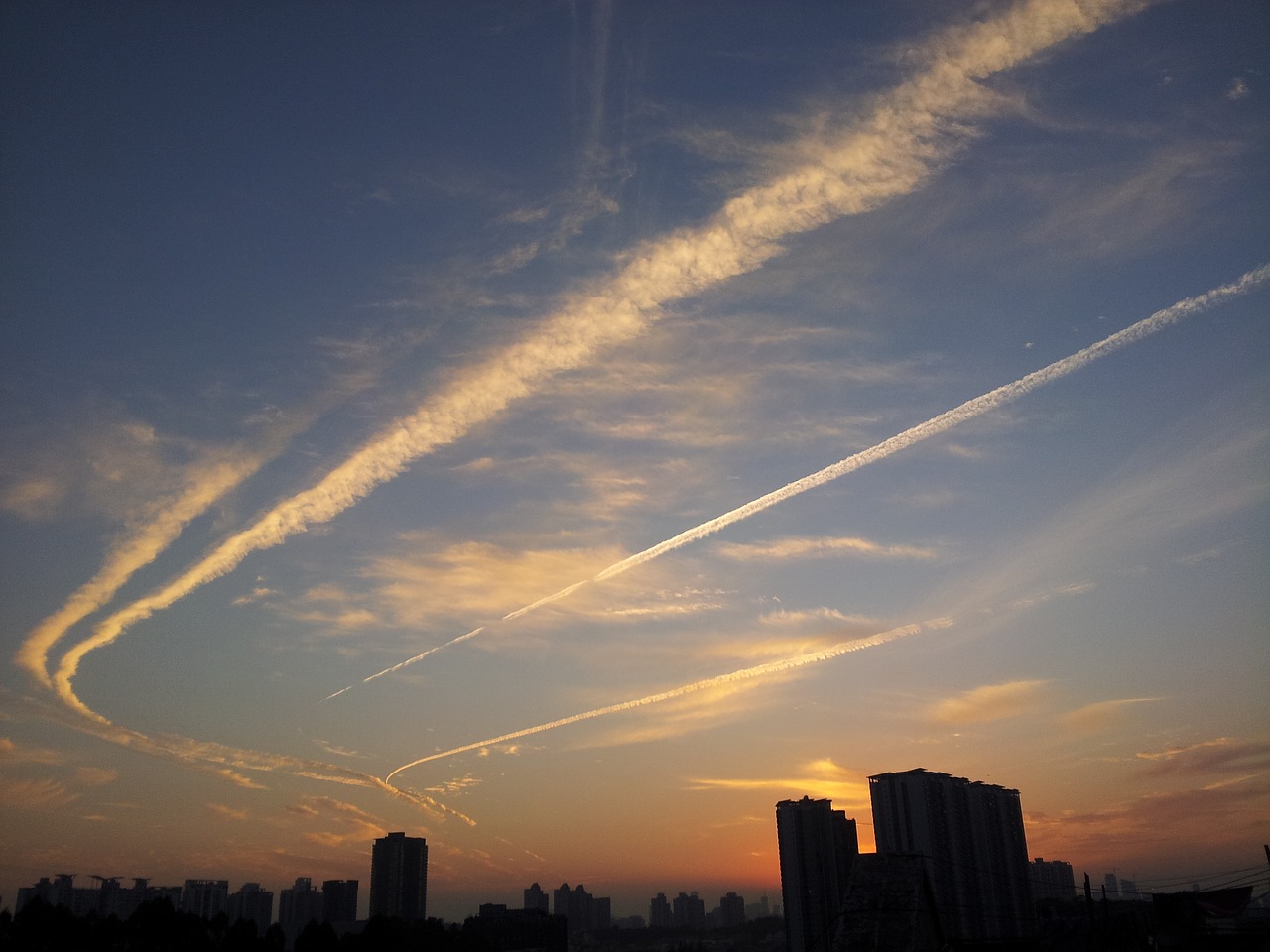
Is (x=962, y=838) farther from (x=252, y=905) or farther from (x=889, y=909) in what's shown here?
(x=252, y=905)

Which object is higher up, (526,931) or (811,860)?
(811,860)

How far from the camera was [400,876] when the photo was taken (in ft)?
531

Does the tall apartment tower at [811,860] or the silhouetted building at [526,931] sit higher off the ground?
the tall apartment tower at [811,860]

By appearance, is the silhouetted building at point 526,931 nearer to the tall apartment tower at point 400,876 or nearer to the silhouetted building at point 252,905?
the tall apartment tower at point 400,876

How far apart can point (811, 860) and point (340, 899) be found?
102536 mm

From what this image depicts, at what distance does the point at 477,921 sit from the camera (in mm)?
140750

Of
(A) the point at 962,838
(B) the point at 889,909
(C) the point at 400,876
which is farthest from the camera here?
(C) the point at 400,876

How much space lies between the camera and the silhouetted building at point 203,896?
17650cm

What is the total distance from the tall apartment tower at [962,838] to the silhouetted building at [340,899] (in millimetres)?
112664

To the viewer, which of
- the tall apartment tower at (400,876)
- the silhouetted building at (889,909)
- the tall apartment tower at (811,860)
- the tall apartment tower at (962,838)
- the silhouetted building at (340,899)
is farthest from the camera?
the silhouetted building at (340,899)

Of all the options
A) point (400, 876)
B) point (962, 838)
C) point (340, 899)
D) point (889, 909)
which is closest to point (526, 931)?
point (400, 876)

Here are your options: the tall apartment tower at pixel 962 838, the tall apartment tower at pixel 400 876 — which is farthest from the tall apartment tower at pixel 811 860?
the tall apartment tower at pixel 400 876

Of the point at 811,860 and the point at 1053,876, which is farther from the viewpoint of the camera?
the point at 1053,876

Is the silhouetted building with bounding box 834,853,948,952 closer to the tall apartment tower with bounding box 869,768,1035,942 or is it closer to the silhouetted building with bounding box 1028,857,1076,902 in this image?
the tall apartment tower with bounding box 869,768,1035,942
